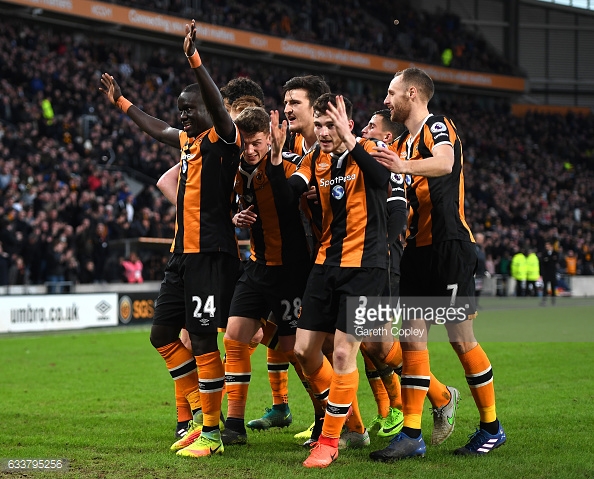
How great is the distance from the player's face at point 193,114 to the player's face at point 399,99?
136cm

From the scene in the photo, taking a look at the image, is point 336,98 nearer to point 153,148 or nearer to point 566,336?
point 566,336

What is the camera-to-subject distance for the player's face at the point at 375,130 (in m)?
7.30

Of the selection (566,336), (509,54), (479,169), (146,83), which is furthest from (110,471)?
(509,54)

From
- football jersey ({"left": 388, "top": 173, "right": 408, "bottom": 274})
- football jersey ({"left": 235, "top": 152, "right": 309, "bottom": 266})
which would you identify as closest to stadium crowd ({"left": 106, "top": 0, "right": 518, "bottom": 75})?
football jersey ({"left": 235, "top": 152, "right": 309, "bottom": 266})

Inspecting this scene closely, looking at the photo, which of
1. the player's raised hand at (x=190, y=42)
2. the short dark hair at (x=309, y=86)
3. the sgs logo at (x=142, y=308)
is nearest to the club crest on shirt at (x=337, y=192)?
the short dark hair at (x=309, y=86)

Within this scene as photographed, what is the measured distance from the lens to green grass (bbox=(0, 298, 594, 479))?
5406 mm

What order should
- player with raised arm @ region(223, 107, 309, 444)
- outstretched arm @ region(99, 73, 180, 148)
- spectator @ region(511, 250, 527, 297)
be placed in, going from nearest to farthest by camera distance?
player with raised arm @ region(223, 107, 309, 444) < outstretched arm @ region(99, 73, 180, 148) < spectator @ region(511, 250, 527, 297)

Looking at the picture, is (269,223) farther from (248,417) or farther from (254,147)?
(248,417)

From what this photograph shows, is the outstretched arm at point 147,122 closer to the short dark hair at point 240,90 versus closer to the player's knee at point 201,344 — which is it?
the short dark hair at point 240,90

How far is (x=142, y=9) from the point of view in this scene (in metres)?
33.8

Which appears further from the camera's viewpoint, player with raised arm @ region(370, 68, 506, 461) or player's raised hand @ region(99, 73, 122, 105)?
player's raised hand @ region(99, 73, 122, 105)

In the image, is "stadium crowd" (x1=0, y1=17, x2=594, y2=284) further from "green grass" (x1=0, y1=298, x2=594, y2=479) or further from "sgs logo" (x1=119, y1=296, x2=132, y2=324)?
"green grass" (x1=0, y1=298, x2=594, y2=479)

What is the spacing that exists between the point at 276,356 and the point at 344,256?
2046 mm

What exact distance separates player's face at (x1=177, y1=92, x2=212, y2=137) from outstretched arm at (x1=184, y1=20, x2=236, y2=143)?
414 mm
